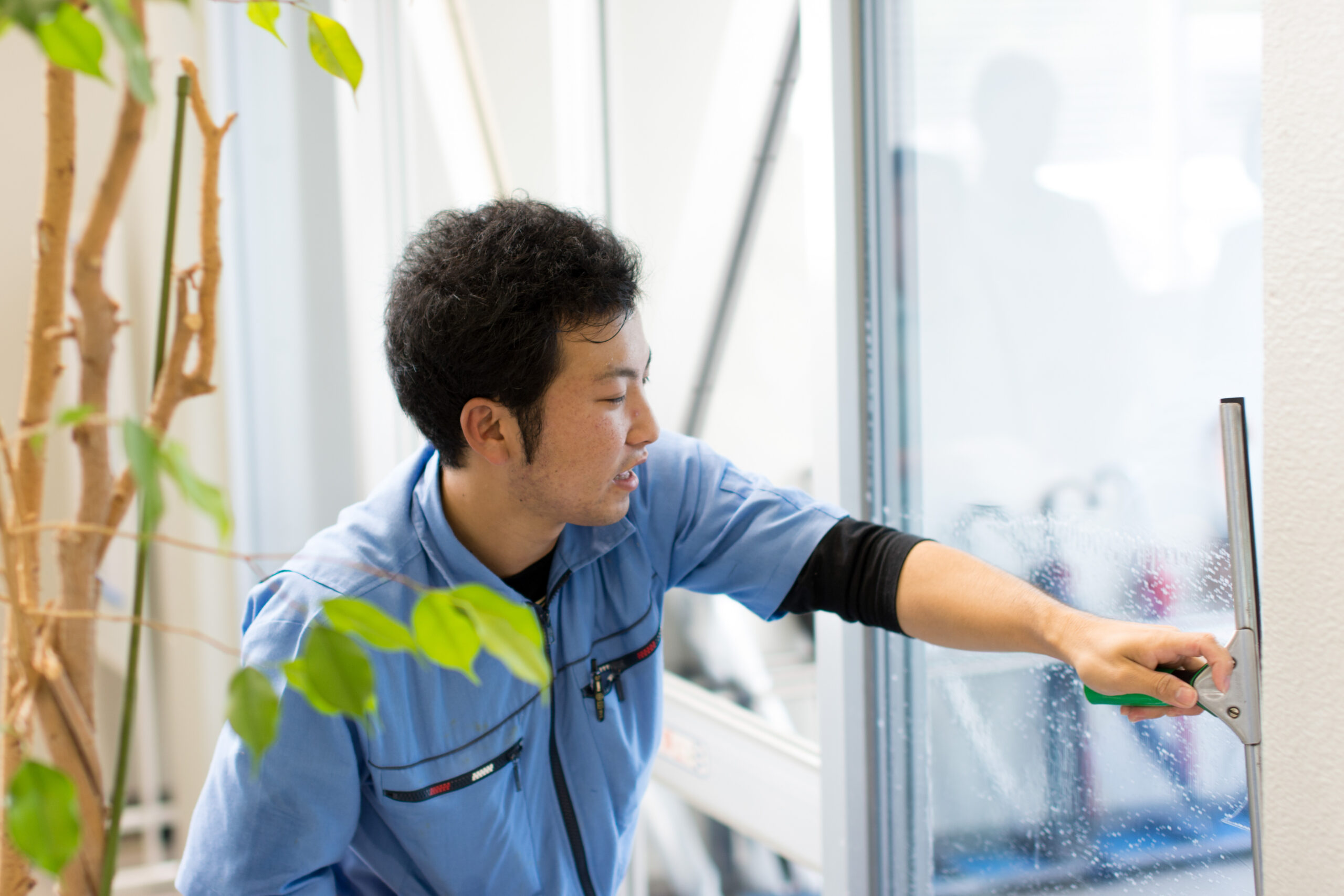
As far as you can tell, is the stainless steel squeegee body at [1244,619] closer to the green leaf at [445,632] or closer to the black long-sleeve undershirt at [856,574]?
the black long-sleeve undershirt at [856,574]

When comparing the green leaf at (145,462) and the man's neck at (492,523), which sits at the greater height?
the green leaf at (145,462)

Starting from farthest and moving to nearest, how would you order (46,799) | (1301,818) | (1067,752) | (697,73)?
(697,73) → (1067,752) → (1301,818) → (46,799)

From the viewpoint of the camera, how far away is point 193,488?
349 millimetres

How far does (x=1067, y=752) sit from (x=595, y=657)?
1.72 feet

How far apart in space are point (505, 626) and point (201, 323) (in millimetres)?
778

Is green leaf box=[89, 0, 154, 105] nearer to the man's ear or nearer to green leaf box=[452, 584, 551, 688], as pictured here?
green leaf box=[452, 584, 551, 688]

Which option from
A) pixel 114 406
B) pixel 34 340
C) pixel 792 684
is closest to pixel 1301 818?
pixel 34 340

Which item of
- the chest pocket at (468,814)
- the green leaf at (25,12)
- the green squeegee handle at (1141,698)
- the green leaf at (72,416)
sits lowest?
the chest pocket at (468,814)

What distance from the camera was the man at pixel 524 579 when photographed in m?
1.00

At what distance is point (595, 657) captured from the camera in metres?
1.20

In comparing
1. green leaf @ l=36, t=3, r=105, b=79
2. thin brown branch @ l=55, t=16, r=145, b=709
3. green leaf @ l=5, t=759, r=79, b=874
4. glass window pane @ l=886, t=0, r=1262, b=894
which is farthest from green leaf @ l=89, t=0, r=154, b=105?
glass window pane @ l=886, t=0, r=1262, b=894

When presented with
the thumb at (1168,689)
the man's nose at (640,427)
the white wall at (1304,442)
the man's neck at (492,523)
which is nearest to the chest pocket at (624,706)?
the man's neck at (492,523)

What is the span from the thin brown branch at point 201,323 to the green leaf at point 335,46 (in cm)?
46

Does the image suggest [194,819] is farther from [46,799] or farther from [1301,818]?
[1301,818]
